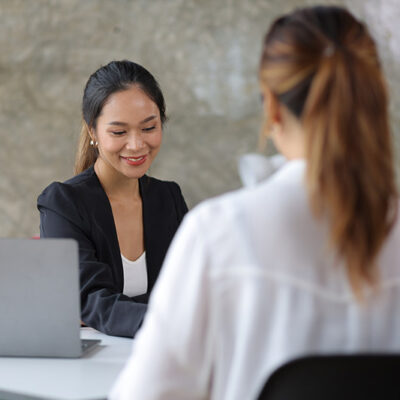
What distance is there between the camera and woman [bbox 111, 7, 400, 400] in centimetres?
87

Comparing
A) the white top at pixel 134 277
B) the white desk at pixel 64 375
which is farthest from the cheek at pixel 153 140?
the white desk at pixel 64 375

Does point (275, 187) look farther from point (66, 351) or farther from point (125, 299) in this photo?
point (125, 299)

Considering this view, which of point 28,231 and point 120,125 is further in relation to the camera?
point 28,231

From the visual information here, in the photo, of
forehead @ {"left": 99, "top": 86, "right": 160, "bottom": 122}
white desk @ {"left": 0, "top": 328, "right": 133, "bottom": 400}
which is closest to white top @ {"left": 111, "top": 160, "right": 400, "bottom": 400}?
white desk @ {"left": 0, "top": 328, "right": 133, "bottom": 400}

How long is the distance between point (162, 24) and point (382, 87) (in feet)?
12.6

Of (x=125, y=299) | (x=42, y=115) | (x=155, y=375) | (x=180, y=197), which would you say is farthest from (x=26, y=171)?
(x=155, y=375)

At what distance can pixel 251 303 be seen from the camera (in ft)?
2.82

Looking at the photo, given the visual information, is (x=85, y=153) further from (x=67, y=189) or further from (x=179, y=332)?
(x=179, y=332)

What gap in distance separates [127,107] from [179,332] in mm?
1503

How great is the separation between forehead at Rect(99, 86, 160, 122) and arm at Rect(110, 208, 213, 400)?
1438 mm

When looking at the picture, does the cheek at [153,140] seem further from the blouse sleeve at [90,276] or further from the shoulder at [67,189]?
the blouse sleeve at [90,276]

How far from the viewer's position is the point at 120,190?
2.38 meters

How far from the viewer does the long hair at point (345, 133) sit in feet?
2.86

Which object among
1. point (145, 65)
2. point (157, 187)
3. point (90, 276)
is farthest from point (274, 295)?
point (145, 65)
